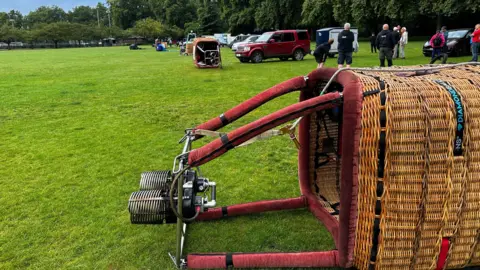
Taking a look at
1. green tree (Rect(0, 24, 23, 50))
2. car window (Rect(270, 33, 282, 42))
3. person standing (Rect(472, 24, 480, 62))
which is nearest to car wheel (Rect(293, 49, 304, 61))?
car window (Rect(270, 33, 282, 42))

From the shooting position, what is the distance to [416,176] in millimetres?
2545

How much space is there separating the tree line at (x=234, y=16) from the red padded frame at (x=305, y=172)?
110 ft

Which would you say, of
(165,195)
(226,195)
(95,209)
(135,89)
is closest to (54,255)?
(95,209)

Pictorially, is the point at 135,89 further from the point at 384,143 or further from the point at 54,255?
the point at 384,143

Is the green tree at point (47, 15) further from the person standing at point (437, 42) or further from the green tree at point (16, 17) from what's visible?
the person standing at point (437, 42)

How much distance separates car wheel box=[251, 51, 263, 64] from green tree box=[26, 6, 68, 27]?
450 feet

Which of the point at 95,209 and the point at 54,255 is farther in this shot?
the point at 95,209

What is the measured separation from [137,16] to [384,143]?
131 meters

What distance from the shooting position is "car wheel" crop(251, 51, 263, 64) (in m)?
24.5

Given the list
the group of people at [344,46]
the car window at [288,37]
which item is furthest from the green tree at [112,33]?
the group of people at [344,46]

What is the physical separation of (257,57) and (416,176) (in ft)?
74.4

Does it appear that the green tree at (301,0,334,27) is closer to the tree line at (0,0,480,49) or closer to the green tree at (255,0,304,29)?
the tree line at (0,0,480,49)

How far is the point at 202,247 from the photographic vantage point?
366 centimetres

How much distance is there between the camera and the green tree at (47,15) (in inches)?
5536
